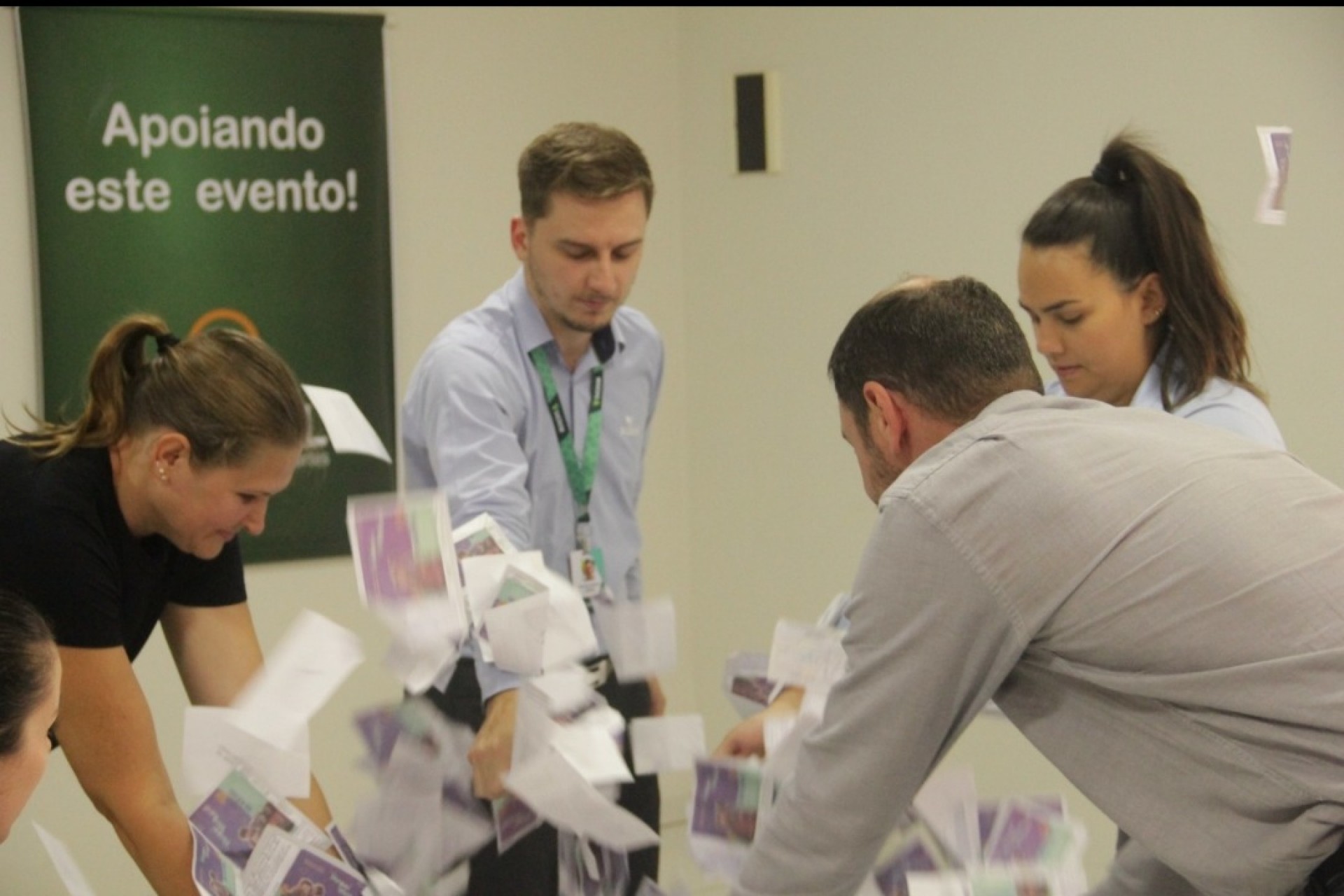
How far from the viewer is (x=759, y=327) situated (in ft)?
16.6

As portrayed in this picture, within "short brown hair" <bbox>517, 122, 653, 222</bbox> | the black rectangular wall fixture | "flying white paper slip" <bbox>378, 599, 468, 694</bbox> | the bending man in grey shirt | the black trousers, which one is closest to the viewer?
the bending man in grey shirt

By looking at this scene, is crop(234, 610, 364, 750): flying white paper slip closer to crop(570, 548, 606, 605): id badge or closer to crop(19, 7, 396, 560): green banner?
crop(570, 548, 606, 605): id badge

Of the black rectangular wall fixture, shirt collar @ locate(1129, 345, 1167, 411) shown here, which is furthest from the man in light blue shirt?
the black rectangular wall fixture

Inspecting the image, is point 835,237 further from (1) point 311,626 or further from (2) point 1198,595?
(2) point 1198,595

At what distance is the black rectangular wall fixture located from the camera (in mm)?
4957

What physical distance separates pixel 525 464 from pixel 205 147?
6.44 feet

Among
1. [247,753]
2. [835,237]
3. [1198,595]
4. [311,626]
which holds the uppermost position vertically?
[835,237]

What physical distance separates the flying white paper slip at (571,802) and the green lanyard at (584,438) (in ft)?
2.64

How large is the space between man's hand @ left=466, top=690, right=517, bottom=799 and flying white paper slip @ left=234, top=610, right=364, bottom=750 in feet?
0.85

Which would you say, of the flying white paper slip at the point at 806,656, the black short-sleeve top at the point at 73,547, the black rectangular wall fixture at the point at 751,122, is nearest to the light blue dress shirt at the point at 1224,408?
the flying white paper slip at the point at 806,656

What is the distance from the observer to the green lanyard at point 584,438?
3018 mm

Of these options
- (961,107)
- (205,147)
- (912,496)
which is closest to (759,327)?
(961,107)

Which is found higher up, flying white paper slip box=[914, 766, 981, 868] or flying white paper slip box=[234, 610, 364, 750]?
flying white paper slip box=[234, 610, 364, 750]

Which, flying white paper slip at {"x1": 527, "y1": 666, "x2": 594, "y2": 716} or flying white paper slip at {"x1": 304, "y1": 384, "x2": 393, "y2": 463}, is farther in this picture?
flying white paper slip at {"x1": 304, "y1": 384, "x2": 393, "y2": 463}
